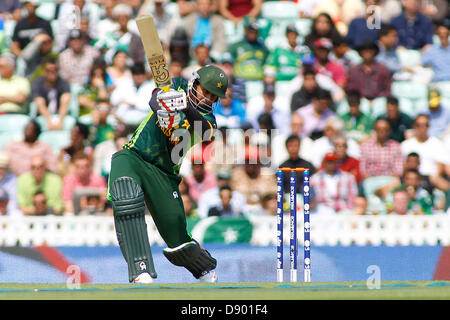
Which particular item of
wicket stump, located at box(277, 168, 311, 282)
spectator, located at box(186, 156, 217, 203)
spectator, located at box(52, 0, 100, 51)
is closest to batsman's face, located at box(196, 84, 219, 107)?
wicket stump, located at box(277, 168, 311, 282)

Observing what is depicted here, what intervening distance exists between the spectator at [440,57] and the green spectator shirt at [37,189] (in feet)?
15.1

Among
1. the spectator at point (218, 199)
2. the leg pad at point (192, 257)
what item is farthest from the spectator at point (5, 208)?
the leg pad at point (192, 257)

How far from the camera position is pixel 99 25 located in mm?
11672

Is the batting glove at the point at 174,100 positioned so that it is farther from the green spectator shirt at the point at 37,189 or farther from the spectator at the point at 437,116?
the spectator at the point at 437,116

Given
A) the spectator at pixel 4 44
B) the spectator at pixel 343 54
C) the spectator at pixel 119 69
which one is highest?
the spectator at pixel 4 44

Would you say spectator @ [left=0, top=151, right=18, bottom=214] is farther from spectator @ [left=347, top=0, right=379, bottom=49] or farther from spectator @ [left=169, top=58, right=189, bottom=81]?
spectator @ [left=347, top=0, right=379, bottom=49]

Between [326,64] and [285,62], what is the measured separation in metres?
0.49

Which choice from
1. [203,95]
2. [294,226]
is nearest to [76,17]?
[203,95]

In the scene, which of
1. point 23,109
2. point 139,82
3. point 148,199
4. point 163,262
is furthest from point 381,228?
point 23,109

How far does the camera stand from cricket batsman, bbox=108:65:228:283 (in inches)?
254

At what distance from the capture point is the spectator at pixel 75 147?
1027 centimetres

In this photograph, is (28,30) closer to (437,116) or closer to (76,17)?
(76,17)

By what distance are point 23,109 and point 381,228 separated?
450cm

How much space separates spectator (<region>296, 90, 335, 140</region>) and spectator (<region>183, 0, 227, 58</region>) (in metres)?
1.38
